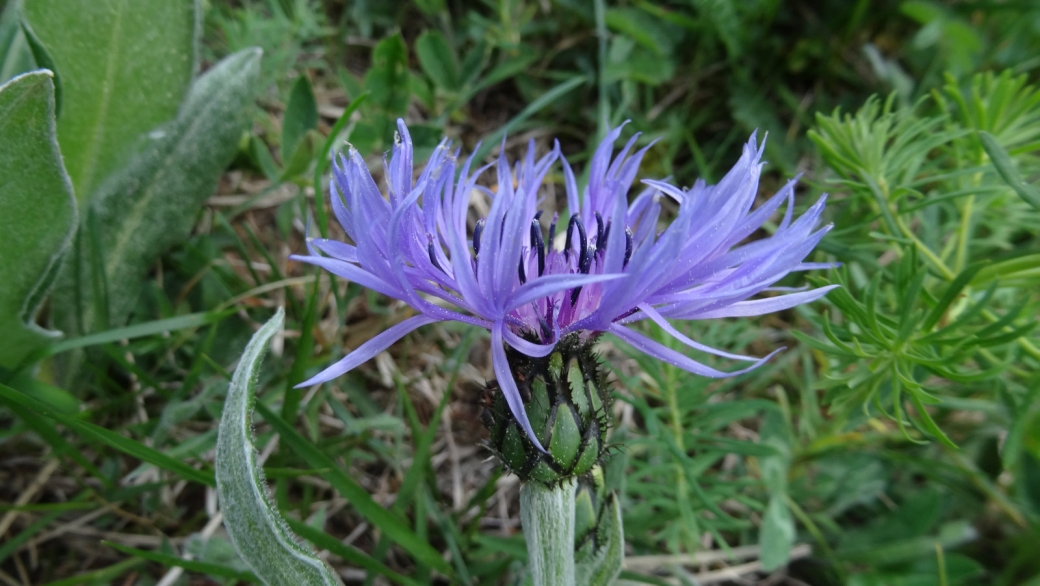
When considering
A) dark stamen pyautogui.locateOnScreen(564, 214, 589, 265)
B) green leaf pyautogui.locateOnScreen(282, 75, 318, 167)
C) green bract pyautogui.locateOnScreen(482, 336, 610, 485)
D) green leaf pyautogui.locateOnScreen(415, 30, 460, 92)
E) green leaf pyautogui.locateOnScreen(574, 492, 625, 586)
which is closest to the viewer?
green bract pyautogui.locateOnScreen(482, 336, 610, 485)

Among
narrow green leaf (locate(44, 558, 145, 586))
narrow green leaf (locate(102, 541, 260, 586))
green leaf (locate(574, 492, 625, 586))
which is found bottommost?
narrow green leaf (locate(44, 558, 145, 586))

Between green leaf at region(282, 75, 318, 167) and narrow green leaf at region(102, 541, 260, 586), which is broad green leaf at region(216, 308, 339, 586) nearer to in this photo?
narrow green leaf at region(102, 541, 260, 586)

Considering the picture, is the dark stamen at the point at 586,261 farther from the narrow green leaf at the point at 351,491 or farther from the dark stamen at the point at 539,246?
the narrow green leaf at the point at 351,491

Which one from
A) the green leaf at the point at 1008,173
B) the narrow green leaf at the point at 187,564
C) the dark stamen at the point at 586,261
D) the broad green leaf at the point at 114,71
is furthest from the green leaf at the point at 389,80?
the green leaf at the point at 1008,173

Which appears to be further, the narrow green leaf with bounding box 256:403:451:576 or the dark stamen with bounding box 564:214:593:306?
the narrow green leaf with bounding box 256:403:451:576

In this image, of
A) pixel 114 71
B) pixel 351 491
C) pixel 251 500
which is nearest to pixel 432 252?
pixel 251 500

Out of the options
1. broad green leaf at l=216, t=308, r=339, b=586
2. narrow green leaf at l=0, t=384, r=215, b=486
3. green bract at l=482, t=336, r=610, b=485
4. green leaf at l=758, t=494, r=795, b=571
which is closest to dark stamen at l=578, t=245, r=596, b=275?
green bract at l=482, t=336, r=610, b=485

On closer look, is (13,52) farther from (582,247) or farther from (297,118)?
(582,247)
